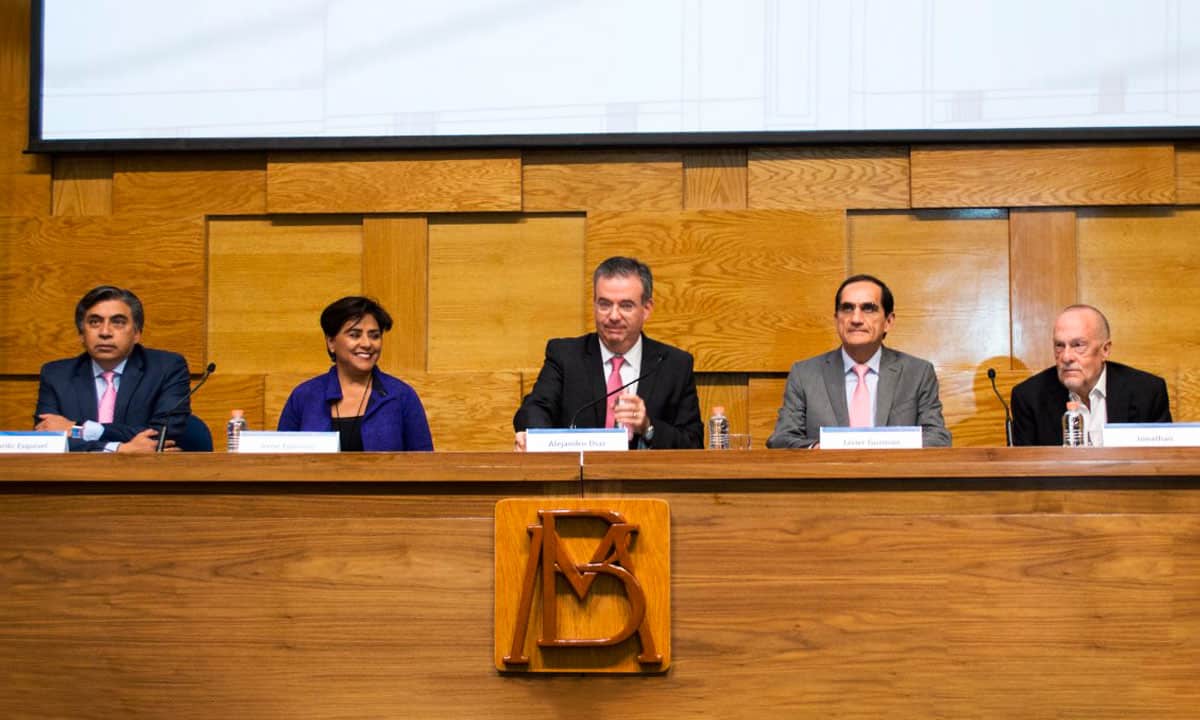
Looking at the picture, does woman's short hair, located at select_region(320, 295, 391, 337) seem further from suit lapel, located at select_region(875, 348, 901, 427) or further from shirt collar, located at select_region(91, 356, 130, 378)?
suit lapel, located at select_region(875, 348, 901, 427)

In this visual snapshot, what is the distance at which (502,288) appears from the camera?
3818 millimetres

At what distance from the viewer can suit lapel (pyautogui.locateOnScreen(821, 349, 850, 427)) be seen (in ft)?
10.1

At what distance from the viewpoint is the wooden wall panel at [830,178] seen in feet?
12.2

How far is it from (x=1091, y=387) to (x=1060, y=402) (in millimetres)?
90

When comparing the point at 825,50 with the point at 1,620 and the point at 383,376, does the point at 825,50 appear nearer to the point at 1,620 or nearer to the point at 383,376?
the point at 383,376

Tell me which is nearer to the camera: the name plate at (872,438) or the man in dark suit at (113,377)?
the name plate at (872,438)

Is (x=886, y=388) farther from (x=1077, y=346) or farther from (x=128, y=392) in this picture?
(x=128, y=392)

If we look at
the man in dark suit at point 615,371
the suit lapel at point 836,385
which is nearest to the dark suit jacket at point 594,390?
→ the man in dark suit at point 615,371

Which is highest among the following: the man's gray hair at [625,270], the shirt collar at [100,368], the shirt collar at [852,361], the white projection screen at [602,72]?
the white projection screen at [602,72]

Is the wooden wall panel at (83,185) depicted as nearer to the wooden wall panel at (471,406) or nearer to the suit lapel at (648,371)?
the wooden wall panel at (471,406)

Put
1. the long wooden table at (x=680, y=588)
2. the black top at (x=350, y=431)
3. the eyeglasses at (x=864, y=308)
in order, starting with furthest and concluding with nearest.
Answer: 1. the eyeglasses at (x=864, y=308)
2. the black top at (x=350, y=431)
3. the long wooden table at (x=680, y=588)

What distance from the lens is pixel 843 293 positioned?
3.17 metres

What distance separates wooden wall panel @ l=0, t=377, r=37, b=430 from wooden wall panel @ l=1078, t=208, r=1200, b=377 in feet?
11.4

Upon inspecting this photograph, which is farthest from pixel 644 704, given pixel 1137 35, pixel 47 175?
pixel 47 175
